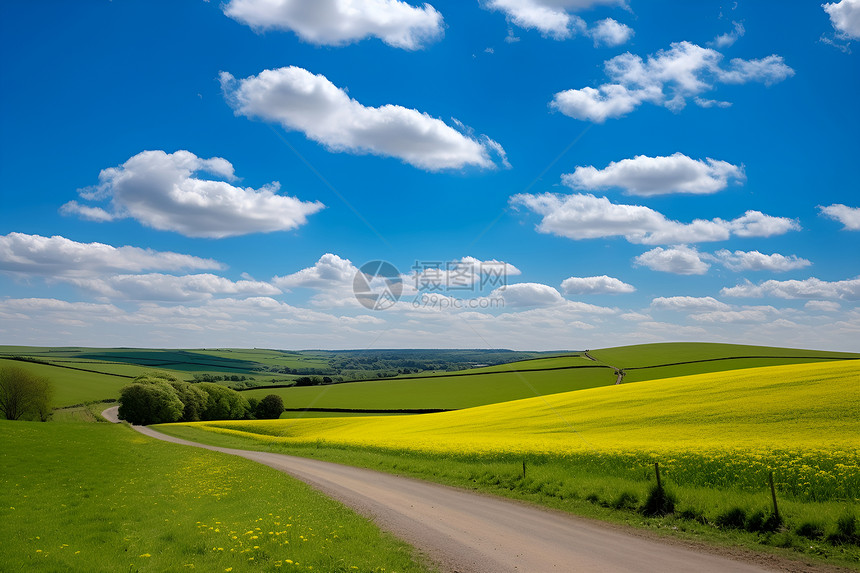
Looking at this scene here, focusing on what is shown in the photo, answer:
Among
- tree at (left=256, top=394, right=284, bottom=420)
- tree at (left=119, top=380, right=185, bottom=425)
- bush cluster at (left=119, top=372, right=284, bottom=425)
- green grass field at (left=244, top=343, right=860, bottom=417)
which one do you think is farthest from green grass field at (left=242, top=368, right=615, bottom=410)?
tree at (left=119, top=380, right=185, bottom=425)

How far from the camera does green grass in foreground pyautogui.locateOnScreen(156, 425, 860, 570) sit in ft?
42.3

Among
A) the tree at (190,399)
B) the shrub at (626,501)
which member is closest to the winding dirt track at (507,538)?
the shrub at (626,501)

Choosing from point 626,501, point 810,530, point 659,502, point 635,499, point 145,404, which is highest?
point 810,530

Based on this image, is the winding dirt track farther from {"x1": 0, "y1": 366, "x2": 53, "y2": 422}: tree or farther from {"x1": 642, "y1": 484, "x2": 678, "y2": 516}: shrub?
{"x1": 0, "y1": 366, "x2": 53, "y2": 422}: tree

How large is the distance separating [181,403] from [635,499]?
86.9 meters

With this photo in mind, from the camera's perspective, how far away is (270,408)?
9606cm

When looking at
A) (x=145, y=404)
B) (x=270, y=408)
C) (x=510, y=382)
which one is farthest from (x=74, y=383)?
(x=510, y=382)

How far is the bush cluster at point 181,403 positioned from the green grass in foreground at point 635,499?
67.9m

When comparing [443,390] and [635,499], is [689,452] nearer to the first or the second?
[635,499]

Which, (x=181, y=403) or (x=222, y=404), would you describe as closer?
(x=181, y=403)

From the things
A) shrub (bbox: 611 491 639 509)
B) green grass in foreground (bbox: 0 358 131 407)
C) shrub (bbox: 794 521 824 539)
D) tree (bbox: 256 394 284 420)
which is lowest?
tree (bbox: 256 394 284 420)

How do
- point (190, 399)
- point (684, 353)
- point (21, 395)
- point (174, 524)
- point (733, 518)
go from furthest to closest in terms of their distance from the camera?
1. point (684, 353)
2. point (190, 399)
3. point (21, 395)
4. point (733, 518)
5. point (174, 524)

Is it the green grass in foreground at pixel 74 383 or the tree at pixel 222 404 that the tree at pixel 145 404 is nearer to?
the tree at pixel 222 404

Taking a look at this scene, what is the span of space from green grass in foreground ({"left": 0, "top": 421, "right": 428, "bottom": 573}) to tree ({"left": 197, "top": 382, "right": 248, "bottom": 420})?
243 feet
